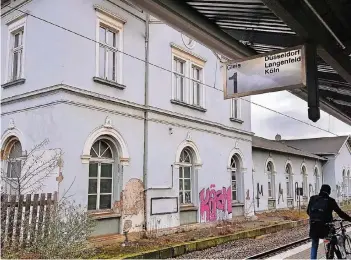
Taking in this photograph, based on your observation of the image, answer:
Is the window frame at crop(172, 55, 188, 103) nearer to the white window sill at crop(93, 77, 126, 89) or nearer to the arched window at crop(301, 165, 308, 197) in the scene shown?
the white window sill at crop(93, 77, 126, 89)

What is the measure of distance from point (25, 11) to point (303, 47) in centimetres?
1050

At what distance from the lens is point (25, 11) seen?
1252 centimetres

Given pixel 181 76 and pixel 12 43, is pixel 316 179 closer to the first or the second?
pixel 181 76

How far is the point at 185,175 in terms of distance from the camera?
1617 centimetres

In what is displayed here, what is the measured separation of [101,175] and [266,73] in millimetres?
8823

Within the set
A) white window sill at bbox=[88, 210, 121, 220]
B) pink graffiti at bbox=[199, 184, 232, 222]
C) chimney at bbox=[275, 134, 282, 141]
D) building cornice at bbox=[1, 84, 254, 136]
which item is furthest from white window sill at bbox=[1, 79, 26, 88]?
chimney at bbox=[275, 134, 282, 141]

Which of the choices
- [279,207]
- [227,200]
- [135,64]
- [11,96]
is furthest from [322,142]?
[11,96]

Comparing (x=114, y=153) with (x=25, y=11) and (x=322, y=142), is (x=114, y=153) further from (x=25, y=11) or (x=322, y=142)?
(x=322, y=142)

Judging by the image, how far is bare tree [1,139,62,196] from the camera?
11.1m

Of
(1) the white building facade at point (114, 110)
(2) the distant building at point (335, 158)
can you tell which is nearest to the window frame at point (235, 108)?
(1) the white building facade at point (114, 110)

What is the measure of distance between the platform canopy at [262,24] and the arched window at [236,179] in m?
14.3

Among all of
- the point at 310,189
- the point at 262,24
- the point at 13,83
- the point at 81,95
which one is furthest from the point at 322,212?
the point at 310,189

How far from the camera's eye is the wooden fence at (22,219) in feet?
28.7

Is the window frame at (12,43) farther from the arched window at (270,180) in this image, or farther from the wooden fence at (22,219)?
the arched window at (270,180)
